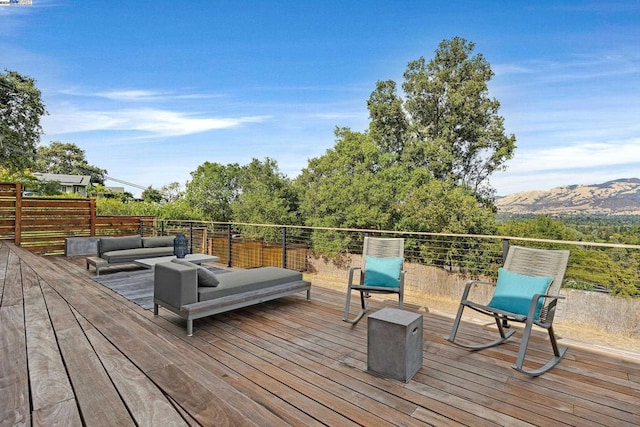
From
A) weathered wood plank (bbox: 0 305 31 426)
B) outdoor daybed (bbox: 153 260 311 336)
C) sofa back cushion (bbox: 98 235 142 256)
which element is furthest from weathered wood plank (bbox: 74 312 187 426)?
sofa back cushion (bbox: 98 235 142 256)

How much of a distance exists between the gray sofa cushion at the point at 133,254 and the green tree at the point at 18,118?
11677 millimetres

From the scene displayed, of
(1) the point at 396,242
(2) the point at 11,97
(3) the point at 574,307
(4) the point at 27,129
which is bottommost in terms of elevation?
(3) the point at 574,307

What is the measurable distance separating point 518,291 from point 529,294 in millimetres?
77

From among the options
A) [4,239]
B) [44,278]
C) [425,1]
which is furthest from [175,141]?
[44,278]

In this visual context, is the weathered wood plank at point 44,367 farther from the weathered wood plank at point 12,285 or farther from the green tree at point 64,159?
the green tree at point 64,159

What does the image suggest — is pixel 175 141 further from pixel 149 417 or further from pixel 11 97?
pixel 149 417

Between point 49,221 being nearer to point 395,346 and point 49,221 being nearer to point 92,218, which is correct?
point 92,218

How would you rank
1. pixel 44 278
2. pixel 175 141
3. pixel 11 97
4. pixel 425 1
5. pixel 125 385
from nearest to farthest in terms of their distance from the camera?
pixel 125 385
pixel 44 278
pixel 425 1
pixel 11 97
pixel 175 141

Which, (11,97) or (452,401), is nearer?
(452,401)

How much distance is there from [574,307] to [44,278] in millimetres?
9756

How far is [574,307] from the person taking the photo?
7.33 meters

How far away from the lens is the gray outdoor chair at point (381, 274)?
3.37m

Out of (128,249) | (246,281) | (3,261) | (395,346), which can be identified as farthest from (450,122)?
(3,261)

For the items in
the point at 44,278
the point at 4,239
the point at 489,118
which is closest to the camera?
the point at 44,278
